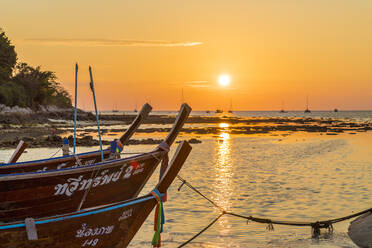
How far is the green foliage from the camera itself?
85000 millimetres

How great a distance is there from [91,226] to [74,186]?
1630 mm

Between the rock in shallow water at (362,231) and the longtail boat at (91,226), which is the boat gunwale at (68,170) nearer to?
the longtail boat at (91,226)

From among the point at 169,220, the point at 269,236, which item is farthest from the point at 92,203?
the point at 269,236

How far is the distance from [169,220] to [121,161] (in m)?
3.71

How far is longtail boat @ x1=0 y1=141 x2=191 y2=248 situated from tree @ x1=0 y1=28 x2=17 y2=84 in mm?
85863

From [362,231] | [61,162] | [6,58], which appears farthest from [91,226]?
[6,58]

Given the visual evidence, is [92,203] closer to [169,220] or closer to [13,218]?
[13,218]

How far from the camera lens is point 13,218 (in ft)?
29.8

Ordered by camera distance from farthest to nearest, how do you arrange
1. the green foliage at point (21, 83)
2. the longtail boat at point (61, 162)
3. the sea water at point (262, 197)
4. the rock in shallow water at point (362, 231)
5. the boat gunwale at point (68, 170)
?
the green foliage at point (21, 83)
the sea water at point (262, 197)
the longtail boat at point (61, 162)
the rock in shallow water at point (362, 231)
the boat gunwale at point (68, 170)

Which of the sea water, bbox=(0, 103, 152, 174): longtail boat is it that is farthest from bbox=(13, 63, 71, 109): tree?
bbox=(0, 103, 152, 174): longtail boat

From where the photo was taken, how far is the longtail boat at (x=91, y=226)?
7020mm

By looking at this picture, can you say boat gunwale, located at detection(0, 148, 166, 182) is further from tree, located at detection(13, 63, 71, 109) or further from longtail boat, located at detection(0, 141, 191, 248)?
tree, located at detection(13, 63, 71, 109)

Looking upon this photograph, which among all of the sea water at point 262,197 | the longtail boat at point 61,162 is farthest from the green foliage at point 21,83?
the longtail boat at point 61,162

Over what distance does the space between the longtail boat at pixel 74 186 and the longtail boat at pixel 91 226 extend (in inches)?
57.1
